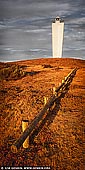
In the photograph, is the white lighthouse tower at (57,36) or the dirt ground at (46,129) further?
the white lighthouse tower at (57,36)

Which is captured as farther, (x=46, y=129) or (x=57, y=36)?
(x=57, y=36)

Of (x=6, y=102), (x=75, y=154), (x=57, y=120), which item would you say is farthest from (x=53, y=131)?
(x=6, y=102)

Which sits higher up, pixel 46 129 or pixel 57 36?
pixel 57 36

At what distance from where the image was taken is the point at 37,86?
24.8ft

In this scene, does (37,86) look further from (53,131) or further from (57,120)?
(53,131)

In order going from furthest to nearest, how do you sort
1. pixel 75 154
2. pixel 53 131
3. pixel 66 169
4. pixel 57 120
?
pixel 57 120 → pixel 53 131 → pixel 75 154 → pixel 66 169

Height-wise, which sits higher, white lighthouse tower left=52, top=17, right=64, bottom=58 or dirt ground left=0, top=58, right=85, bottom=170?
white lighthouse tower left=52, top=17, right=64, bottom=58

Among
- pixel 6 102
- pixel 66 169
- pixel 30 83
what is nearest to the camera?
pixel 66 169

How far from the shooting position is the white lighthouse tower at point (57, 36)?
Answer: 16075 mm

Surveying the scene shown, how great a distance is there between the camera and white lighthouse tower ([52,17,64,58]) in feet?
52.7

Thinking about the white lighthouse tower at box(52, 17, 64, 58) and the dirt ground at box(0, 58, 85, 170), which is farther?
the white lighthouse tower at box(52, 17, 64, 58)

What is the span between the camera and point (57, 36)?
16625mm

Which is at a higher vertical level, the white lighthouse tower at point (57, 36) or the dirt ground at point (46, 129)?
the white lighthouse tower at point (57, 36)

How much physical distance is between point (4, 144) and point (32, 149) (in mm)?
502
